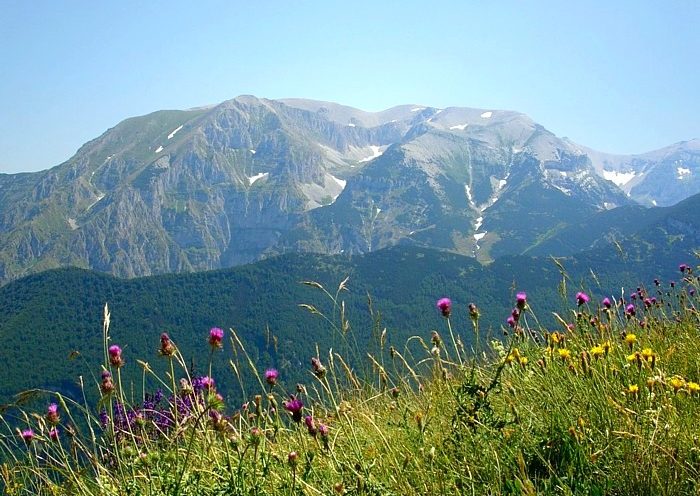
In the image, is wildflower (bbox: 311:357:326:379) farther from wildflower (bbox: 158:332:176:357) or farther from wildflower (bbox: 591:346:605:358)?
wildflower (bbox: 591:346:605:358)

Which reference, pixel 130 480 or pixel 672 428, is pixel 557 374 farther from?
pixel 130 480

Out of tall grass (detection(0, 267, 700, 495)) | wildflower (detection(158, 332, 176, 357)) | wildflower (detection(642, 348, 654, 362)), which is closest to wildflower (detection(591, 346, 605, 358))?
tall grass (detection(0, 267, 700, 495))

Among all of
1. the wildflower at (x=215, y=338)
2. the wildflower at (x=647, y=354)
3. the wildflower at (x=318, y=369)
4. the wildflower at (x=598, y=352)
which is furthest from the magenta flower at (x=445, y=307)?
the wildflower at (x=215, y=338)

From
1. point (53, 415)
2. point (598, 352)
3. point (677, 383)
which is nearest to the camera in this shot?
point (677, 383)

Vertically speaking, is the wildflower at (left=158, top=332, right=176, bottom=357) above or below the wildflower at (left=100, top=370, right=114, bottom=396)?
above

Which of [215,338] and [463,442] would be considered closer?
[215,338]

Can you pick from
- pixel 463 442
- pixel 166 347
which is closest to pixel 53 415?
pixel 166 347

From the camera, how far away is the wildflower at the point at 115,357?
2.56 m

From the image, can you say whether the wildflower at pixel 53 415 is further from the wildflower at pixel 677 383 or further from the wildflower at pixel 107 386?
the wildflower at pixel 677 383

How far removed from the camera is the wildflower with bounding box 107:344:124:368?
256cm

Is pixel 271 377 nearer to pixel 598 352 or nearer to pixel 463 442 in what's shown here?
pixel 463 442

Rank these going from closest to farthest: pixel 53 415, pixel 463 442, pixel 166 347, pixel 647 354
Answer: pixel 166 347 < pixel 53 415 < pixel 463 442 < pixel 647 354

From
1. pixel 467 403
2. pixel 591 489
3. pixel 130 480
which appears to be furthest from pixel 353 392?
pixel 591 489

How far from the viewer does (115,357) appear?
8.61ft
